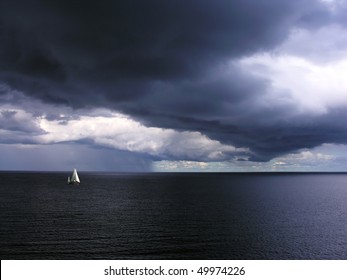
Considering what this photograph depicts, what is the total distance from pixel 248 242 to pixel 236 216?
127 ft

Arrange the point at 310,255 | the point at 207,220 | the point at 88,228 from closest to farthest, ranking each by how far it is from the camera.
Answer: the point at 310,255, the point at 88,228, the point at 207,220

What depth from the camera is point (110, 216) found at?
111062 mm

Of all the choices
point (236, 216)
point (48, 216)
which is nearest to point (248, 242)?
point (236, 216)

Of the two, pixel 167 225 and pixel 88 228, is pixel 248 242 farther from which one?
pixel 88 228

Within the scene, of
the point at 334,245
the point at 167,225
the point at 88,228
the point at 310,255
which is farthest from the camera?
the point at 167,225

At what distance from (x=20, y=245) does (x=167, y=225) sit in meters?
40.5

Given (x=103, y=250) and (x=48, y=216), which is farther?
(x=48, y=216)

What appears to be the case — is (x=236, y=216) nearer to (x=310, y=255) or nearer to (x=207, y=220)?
(x=207, y=220)

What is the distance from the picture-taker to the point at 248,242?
77.0 m

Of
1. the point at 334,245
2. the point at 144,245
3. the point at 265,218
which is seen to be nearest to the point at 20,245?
the point at 144,245
